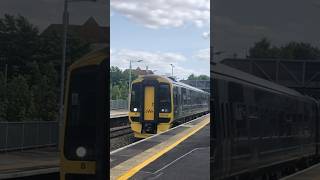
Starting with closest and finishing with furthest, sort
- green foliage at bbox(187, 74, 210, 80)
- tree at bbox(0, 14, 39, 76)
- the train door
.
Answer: green foliage at bbox(187, 74, 210, 80), tree at bbox(0, 14, 39, 76), the train door

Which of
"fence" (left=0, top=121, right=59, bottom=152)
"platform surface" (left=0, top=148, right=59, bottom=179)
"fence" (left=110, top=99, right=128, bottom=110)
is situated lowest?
"platform surface" (left=0, top=148, right=59, bottom=179)

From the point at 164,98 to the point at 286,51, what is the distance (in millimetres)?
761

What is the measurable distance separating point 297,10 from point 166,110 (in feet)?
3.06

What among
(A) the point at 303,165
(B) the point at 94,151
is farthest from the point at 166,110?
(A) the point at 303,165

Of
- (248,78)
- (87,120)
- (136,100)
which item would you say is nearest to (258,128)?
(248,78)

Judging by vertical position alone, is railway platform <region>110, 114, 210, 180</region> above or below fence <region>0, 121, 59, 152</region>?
below

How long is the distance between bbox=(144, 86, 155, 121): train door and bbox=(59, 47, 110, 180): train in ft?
0.88

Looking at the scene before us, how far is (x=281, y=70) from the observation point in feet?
9.27

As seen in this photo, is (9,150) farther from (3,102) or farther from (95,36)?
(95,36)

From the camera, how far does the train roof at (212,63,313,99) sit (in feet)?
7.74

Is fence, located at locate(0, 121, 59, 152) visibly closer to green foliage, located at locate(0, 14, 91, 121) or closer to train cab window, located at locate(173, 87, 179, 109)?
green foliage, located at locate(0, 14, 91, 121)

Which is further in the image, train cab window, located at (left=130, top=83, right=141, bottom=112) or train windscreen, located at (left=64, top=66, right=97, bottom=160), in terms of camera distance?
train cab window, located at (left=130, top=83, right=141, bottom=112)

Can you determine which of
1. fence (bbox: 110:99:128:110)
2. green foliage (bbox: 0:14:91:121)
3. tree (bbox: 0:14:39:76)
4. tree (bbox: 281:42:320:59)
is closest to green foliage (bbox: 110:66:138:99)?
fence (bbox: 110:99:128:110)

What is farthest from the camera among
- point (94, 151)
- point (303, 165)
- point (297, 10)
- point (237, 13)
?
point (303, 165)
